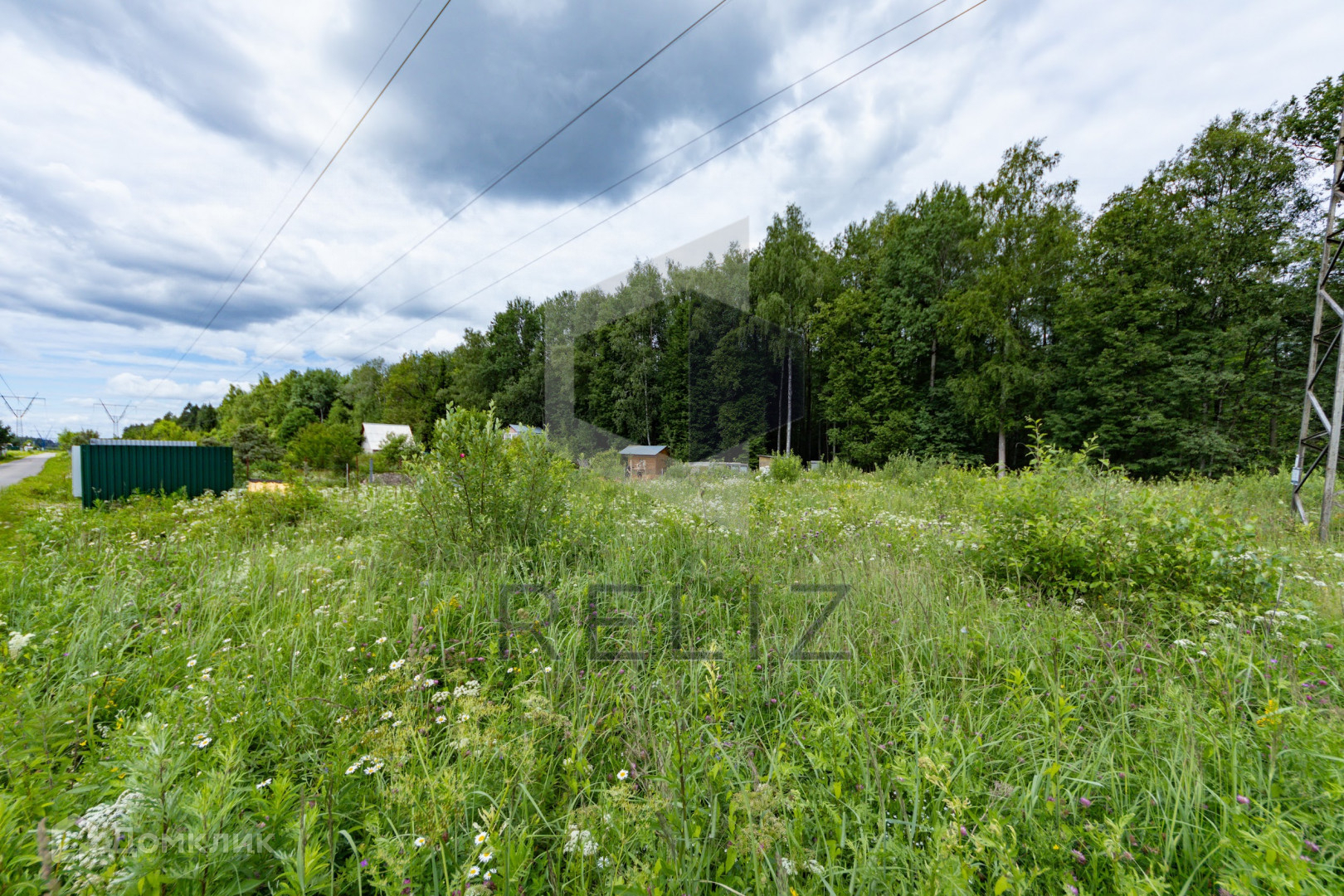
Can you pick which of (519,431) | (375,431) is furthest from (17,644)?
(375,431)

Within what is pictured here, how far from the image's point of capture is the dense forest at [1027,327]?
11809mm

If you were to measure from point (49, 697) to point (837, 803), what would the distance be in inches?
123

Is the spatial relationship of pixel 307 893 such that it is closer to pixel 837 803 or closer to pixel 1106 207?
pixel 837 803

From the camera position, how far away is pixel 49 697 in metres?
1.89

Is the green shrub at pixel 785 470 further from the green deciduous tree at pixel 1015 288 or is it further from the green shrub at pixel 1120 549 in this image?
the green deciduous tree at pixel 1015 288

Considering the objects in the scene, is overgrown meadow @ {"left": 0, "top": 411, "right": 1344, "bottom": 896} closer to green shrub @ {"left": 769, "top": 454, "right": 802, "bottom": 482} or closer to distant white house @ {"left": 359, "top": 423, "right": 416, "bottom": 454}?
green shrub @ {"left": 769, "top": 454, "right": 802, "bottom": 482}

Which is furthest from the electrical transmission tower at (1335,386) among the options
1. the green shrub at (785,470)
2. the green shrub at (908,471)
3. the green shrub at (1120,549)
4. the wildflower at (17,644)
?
the wildflower at (17,644)

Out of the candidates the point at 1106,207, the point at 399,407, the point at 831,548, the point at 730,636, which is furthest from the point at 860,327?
the point at 399,407

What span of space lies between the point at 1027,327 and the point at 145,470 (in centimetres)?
2691

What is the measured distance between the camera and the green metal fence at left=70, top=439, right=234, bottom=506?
28.8ft

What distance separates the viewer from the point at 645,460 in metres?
6.85

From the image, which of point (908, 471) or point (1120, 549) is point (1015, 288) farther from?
point (1120, 549)

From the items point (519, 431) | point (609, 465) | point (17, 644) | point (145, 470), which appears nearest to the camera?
point (17, 644)

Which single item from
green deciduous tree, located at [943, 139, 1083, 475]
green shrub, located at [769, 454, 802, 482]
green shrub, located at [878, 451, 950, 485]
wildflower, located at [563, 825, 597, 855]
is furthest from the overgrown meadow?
green deciduous tree, located at [943, 139, 1083, 475]
